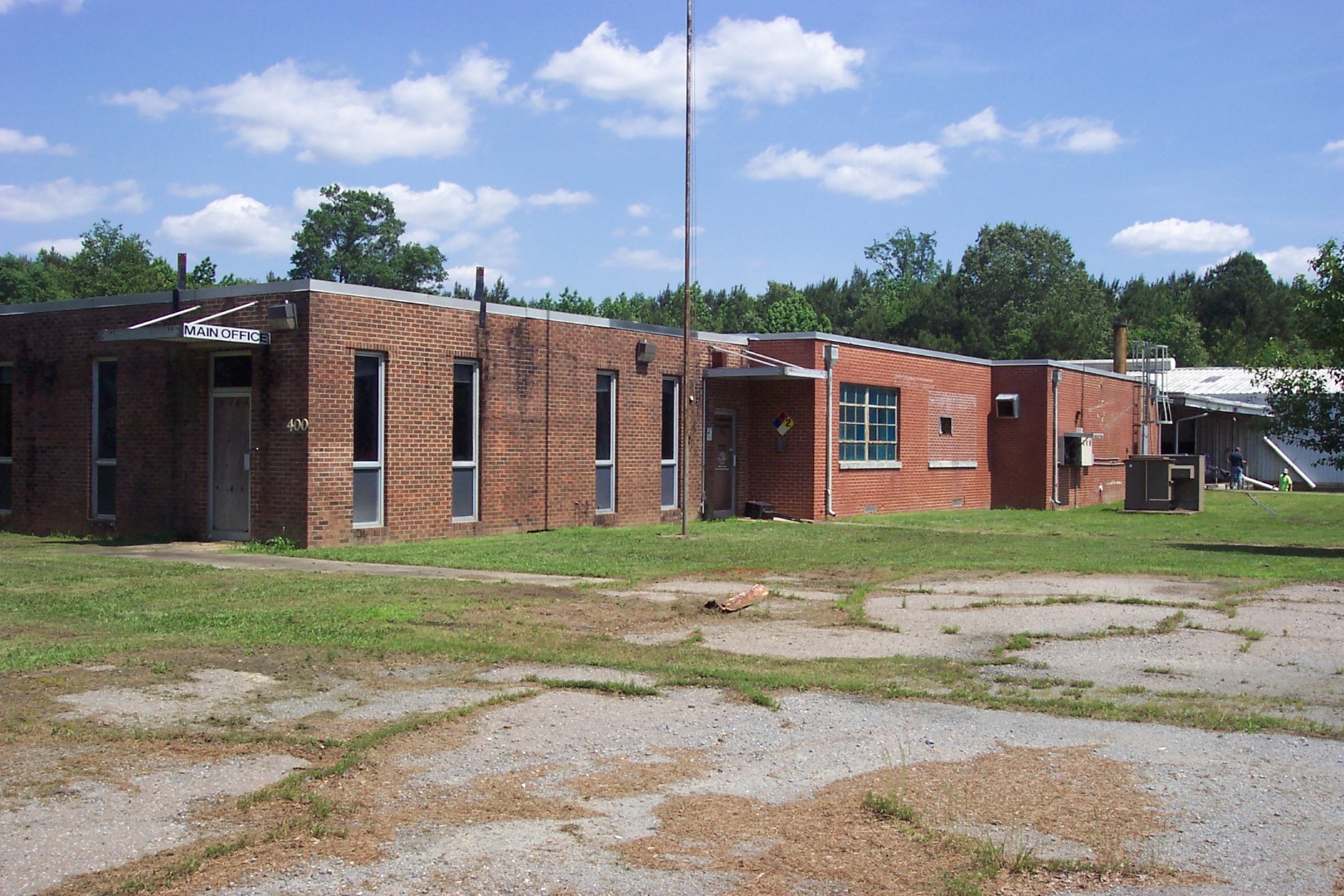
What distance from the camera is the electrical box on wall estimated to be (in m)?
33.1

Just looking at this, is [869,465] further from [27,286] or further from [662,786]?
[27,286]

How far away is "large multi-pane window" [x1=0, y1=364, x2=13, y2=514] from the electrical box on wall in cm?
2430

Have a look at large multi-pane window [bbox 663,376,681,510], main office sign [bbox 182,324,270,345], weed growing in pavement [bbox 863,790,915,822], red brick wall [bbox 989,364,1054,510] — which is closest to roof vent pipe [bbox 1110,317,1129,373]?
red brick wall [bbox 989,364,1054,510]

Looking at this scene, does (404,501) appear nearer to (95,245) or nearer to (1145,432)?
(1145,432)

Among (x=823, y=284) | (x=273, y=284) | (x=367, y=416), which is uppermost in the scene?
(x=823, y=284)

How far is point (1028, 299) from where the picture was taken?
9762cm

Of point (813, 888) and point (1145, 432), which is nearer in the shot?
point (813, 888)

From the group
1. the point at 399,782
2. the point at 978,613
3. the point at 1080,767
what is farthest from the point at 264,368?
the point at 1080,767

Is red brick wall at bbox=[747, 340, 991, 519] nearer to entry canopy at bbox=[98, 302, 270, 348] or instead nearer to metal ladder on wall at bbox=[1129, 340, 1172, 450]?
metal ladder on wall at bbox=[1129, 340, 1172, 450]

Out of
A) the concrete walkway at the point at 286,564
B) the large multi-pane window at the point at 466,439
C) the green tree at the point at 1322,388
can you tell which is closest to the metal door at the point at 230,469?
the concrete walkway at the point at 286,564

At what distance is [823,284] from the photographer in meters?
99.9

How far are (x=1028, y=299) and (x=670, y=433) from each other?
7929 cm

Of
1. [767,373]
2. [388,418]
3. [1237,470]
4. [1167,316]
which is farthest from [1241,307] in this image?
[388,418]

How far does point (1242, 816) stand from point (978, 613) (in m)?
6.37
